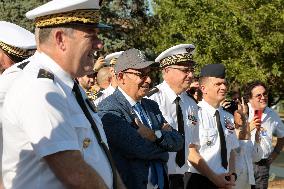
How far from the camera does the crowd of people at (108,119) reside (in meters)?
2.88

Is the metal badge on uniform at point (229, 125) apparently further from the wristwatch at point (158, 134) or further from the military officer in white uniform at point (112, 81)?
the wristwatch at point (158, 134)

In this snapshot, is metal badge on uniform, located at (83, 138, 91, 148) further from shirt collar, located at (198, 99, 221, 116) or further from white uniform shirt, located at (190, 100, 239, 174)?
shirt collar, located at (198, 99, 221, 116)

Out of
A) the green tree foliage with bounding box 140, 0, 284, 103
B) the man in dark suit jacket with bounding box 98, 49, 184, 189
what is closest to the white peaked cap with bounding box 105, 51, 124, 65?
the man in dark suit jacket with bounding box 98, 49, 184, 189

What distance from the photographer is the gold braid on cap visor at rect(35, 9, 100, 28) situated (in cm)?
313

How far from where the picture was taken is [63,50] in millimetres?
3119

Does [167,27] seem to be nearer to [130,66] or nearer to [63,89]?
[130,66]

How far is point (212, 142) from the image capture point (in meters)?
6.58

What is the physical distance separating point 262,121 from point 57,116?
5938mm

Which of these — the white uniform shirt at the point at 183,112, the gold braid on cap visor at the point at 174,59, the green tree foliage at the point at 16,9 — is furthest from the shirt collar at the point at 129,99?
the green tree foliage at the point at 16,9

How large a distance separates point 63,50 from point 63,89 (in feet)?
0.70

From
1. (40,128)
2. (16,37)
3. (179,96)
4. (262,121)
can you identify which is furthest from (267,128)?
(40,128)

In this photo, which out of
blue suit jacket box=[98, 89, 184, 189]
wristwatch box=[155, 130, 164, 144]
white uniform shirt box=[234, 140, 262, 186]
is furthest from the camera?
white uniform shirt box=[234, 140, 262, 186]

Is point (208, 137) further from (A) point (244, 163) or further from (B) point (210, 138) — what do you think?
(A) point (244, 163)

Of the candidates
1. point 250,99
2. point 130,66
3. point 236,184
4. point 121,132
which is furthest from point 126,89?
point 250,99
